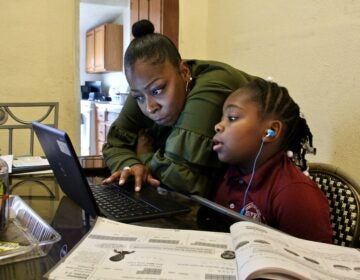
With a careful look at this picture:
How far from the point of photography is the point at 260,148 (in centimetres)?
95

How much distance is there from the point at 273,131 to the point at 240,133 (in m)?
0.08

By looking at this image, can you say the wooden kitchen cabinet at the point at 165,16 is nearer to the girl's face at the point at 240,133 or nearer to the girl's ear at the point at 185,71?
the girl's ear at the point at 185,71

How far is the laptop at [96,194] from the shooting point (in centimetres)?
70

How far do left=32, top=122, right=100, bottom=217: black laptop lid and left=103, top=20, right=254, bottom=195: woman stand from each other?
0.20 meters

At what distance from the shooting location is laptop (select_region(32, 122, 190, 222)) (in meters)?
0.70

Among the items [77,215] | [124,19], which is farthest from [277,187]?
[124,19]

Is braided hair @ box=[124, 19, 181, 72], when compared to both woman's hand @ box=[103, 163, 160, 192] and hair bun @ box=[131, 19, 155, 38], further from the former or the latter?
woman's hand @ box=[103, 163, 160, 192]

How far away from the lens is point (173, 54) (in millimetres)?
1128

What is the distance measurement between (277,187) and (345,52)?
795 millimetres

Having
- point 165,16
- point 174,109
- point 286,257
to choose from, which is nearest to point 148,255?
point 286,257

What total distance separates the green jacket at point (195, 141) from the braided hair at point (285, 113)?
0.11 meters

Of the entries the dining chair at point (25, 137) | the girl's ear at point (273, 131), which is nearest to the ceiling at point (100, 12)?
the dining chair at point (25, 137)

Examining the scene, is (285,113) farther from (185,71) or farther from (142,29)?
(142,29)

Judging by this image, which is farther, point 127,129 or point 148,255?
point 127,129
